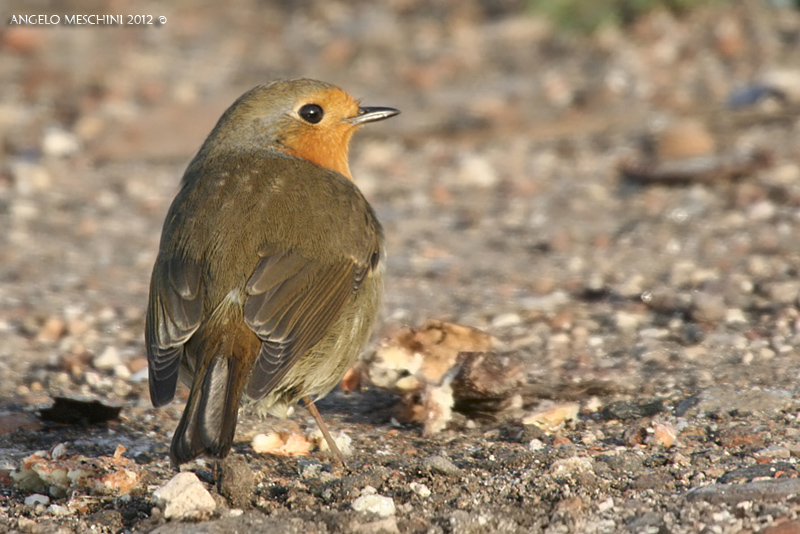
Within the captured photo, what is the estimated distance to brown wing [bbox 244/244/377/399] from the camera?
10.3ft

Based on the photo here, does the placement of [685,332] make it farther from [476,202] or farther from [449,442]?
[476,202]

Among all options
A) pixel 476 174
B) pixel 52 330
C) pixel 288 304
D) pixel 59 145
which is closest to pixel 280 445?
pixel 288 304

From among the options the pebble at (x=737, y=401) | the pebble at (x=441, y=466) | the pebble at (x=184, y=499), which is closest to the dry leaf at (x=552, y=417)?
the pebble at (x=737, y=401)

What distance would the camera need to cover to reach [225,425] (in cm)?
291

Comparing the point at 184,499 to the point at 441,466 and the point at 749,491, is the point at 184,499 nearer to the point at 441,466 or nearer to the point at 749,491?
the point at 441,466

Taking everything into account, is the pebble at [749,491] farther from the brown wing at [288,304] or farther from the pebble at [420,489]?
the brown wing at [288,304]

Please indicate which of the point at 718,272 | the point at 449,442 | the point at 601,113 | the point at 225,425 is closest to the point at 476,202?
the point at 601,113

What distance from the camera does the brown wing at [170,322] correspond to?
10.4ft

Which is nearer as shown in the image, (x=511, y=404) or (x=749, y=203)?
(x=511, y=404)

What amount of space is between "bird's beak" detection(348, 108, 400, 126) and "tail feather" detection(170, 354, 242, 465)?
1.55 meters

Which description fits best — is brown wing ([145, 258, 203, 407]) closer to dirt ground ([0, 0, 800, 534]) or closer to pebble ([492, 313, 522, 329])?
dirt ground ([0, 0, 800, 534])

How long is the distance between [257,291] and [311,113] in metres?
1.27

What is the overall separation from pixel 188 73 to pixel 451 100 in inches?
86.4

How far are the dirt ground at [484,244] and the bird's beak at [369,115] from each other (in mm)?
879
